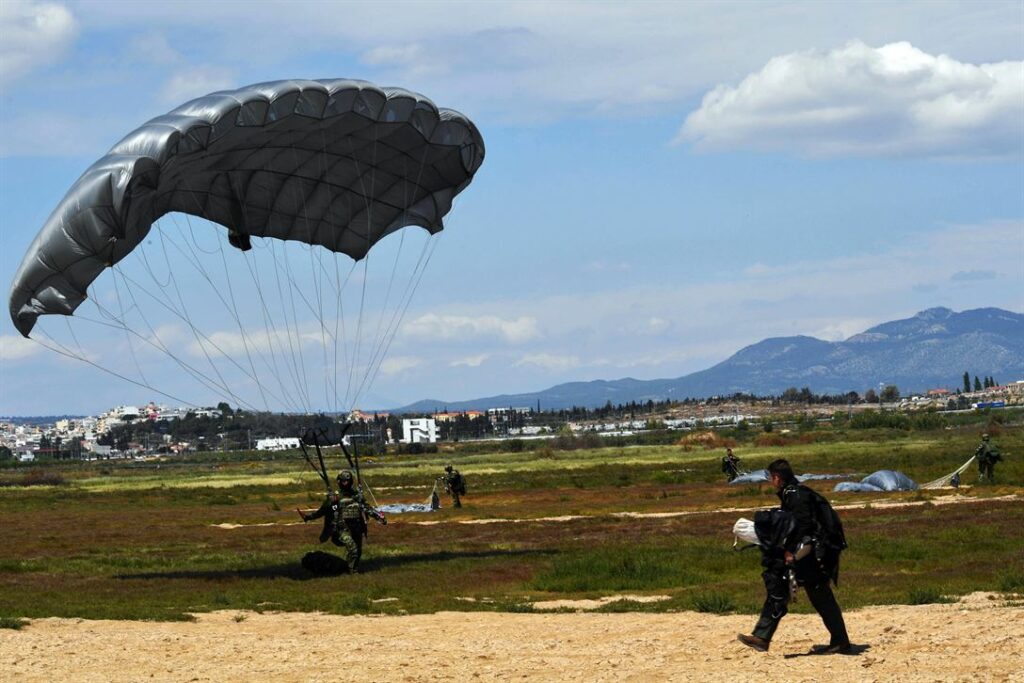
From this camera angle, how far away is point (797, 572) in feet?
44.6

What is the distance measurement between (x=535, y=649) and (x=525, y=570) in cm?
951

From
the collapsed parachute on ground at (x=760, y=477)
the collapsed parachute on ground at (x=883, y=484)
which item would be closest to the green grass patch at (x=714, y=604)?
the collapsed parachute on ground at (x=883, y=484)

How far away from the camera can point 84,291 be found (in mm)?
25156

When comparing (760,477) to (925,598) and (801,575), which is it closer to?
(925,598)

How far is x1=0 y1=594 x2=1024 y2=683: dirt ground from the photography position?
43.8 ft

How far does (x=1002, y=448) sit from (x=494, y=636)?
63967 millimetres

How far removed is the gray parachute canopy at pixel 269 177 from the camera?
2403cm

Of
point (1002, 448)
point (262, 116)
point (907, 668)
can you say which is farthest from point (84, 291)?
point (1002, 448)

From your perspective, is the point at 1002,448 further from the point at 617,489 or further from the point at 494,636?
the point at 494,636

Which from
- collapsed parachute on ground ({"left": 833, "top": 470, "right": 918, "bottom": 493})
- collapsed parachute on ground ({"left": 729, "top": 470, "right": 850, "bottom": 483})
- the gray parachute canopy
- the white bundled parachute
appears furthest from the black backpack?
collapsed parachute on ground ({"left": 729, "top": 470, "right": 850, "bottom": 483})

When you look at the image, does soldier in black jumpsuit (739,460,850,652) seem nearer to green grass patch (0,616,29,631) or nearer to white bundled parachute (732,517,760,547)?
white bundled parachute (732,517,760,547)

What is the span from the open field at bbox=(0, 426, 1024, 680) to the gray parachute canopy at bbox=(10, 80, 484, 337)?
6341 mm

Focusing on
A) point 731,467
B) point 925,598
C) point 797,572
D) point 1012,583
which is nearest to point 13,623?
point 797,572

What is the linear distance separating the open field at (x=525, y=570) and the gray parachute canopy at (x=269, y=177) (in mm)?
6341
